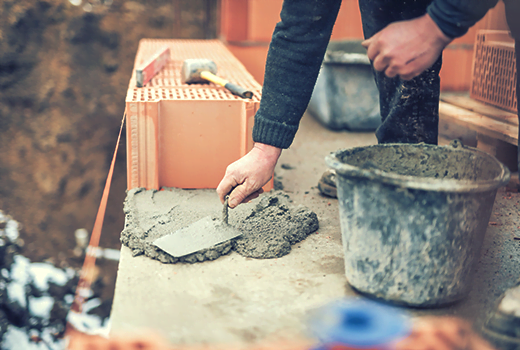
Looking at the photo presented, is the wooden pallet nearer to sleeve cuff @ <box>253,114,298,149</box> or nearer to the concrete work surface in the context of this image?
the concrete work surface

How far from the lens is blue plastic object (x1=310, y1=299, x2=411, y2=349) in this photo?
1.11 metres

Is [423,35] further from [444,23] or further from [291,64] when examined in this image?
[291,64]

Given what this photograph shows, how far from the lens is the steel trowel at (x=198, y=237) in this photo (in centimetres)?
149

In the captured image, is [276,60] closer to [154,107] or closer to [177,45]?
[154,107]

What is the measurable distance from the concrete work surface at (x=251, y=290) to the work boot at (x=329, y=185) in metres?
0.31

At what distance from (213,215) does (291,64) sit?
0.66 meters

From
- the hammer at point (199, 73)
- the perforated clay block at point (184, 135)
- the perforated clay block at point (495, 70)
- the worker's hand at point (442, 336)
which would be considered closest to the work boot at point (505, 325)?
the worker's hand at point (442, 336)

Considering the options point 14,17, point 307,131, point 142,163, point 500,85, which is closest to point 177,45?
point 307,131

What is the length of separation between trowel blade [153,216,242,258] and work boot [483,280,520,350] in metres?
0.79

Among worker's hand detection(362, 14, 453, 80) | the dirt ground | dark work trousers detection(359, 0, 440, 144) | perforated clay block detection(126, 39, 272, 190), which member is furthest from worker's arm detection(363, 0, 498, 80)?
the dirt ground

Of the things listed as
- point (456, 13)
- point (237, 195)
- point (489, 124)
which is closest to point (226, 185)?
point (237, 195)

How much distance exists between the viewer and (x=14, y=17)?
4.46 meters

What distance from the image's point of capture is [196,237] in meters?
1.55

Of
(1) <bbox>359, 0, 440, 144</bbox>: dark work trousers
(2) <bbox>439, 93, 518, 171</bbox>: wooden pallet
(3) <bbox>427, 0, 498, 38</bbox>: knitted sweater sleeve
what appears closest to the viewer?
(3) <bbox>427, 0, 498, 38</bbox>: knitted sweater sleeve
